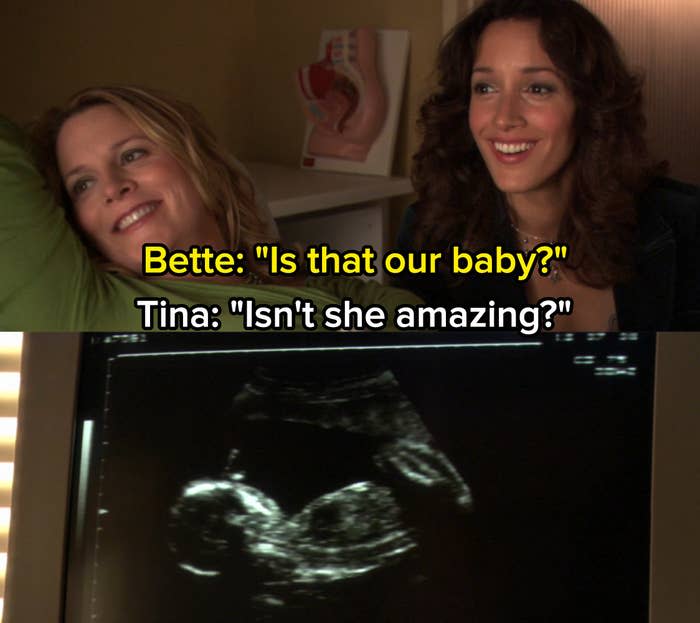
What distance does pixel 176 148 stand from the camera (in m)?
0.99

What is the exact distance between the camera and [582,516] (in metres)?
0.57

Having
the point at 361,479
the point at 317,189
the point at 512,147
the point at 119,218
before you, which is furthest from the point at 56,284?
the point at 317,189

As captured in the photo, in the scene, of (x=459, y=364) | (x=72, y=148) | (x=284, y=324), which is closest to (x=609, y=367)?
(x=459, y=364)

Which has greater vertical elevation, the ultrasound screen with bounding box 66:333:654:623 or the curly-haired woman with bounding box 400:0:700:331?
the curly-haired woman with bounding box 400:0:700:331

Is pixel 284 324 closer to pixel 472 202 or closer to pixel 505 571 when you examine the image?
pixel 505 571

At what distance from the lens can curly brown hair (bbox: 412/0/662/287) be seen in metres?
1.19

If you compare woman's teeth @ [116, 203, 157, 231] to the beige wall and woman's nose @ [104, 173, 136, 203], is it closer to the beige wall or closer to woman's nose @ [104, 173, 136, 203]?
woman's nose @ [104, 173, 136, 203]

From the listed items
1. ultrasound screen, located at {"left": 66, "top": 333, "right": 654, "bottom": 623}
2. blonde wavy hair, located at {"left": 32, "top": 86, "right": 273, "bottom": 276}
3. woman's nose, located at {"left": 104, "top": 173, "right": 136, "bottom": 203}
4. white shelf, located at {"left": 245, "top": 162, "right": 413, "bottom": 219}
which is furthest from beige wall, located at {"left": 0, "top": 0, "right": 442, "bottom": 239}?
ultrasound screen, located at {"left": 66, "top": 333, "right": 654, "bottom": 623}

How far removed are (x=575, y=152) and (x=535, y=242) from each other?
0.47 ft

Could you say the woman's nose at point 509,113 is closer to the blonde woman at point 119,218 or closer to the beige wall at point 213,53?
the blonde woman at point 119,218

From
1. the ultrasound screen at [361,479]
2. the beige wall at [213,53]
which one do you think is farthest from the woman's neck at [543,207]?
the beige wall at [213,53]

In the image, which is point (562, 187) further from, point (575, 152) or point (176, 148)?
point (176, 148)

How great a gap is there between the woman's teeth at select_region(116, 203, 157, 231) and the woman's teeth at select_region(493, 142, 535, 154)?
1.53 feet

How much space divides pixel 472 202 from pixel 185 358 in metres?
0.78
